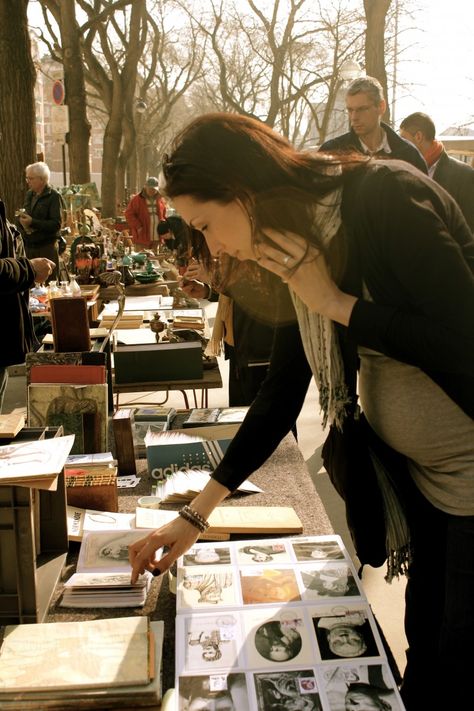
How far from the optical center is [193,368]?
9.95 feet

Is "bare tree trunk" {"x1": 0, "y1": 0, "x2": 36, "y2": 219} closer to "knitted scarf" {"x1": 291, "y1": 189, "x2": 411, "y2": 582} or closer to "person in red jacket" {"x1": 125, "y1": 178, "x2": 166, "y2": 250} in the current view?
"person in red jacket" {"x1": 125, "y1": 178, "x2": 166, "y2": 250}

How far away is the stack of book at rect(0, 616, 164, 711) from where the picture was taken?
1.04m

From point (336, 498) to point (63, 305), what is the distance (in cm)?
181

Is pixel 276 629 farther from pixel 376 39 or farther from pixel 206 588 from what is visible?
pixel 376 39

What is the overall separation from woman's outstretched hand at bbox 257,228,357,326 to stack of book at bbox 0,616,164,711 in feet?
1.93

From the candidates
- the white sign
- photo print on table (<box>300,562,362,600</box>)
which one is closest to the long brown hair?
photo print on table (<box>300,562,362,600</box>)

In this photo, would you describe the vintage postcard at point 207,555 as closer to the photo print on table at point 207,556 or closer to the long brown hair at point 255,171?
the photo print on table at point 207,556

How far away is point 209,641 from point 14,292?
2.61 meters

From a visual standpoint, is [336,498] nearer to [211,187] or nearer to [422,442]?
[422,442]

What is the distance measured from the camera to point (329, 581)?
1.34 metres

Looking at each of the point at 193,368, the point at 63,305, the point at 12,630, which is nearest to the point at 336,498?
the point at 193,368

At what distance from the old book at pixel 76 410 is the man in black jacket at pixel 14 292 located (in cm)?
154

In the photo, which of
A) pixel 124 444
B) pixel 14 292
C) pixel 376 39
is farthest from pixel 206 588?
pixel 376 39

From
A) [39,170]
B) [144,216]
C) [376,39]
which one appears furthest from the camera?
[144,216]
